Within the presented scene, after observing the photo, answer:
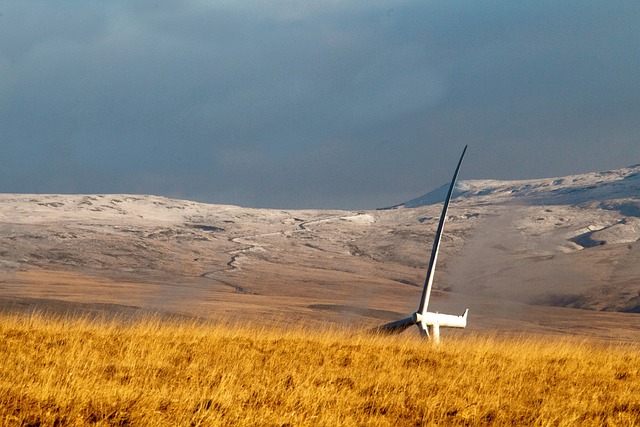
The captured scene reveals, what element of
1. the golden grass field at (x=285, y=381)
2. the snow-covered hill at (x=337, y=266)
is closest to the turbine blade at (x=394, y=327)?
the golden grass field at (x=285, y=381)

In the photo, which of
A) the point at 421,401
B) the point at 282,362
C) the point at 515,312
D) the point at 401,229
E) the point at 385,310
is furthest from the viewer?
the point at 401,229

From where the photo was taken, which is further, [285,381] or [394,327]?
[394,327]

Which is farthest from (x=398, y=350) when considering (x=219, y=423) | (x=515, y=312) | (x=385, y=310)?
(x=515, y=312)

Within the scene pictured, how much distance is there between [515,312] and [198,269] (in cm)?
5482

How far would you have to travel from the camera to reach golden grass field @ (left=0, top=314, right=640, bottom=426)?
871 cm

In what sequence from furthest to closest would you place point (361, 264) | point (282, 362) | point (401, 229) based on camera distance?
point (401, 229) → point (361, 264) → point (282, 362)

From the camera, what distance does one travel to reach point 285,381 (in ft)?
37.8

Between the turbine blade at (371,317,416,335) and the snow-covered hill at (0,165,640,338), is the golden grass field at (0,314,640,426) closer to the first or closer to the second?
the turbine blade at (371,317,416,335)

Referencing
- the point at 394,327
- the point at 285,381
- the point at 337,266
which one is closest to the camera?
the point at 285,381

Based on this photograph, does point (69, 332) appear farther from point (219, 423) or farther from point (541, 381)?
point (541, 381)

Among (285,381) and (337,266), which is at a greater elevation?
(337,266)

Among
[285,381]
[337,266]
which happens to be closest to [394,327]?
[285,381]

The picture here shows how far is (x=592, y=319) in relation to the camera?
88062mm

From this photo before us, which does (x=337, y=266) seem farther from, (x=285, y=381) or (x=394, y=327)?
(x=285, y=381)
